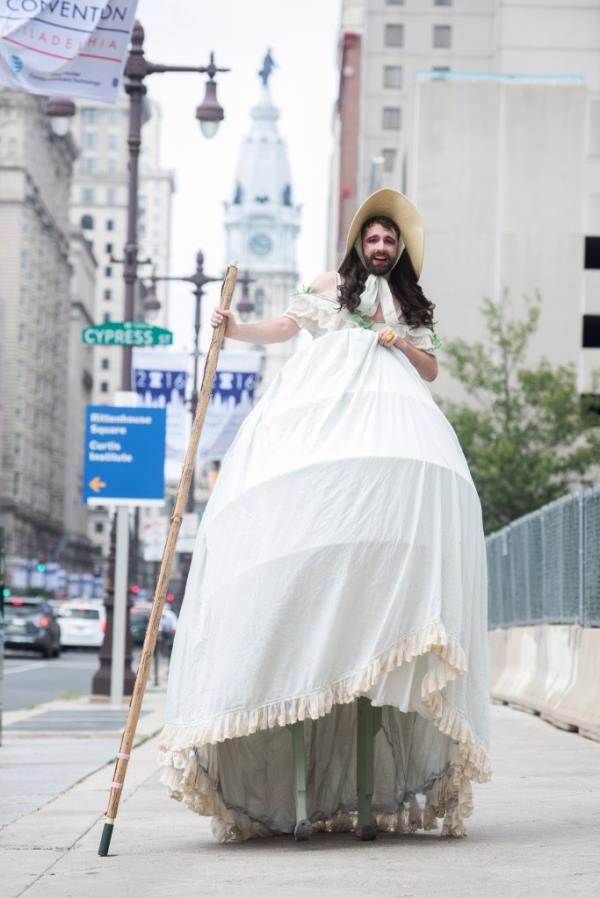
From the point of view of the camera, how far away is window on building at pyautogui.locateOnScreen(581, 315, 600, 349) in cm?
6278

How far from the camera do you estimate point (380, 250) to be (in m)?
6.89

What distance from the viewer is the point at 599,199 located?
63.0 meters

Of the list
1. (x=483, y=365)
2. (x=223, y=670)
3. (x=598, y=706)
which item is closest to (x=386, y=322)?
(x=223, y=670)

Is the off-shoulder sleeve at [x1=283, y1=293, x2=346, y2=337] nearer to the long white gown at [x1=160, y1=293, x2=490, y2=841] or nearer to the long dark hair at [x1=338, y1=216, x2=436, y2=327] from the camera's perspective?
the long dark hair at [x1=338, y1=216, x2=436, y2=327]

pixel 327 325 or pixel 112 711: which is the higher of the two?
pixel 327 325

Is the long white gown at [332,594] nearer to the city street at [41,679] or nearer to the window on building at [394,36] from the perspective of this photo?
the city street at [41,679]

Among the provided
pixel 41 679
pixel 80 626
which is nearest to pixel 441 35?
pixel 80 626

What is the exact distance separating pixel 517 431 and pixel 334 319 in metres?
42.8

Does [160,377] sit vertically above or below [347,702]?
above

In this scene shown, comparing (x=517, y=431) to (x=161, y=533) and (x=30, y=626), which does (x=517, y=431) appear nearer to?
(x=161, y=533)

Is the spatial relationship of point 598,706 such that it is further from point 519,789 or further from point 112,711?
point 112,711

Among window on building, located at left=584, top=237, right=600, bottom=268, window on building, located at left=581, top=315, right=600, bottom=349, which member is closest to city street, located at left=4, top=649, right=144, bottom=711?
window on building, located at left=581, top=315, right=600, bottom=349

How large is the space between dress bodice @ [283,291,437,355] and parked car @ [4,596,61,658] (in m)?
38.5

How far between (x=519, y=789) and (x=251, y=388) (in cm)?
2440
